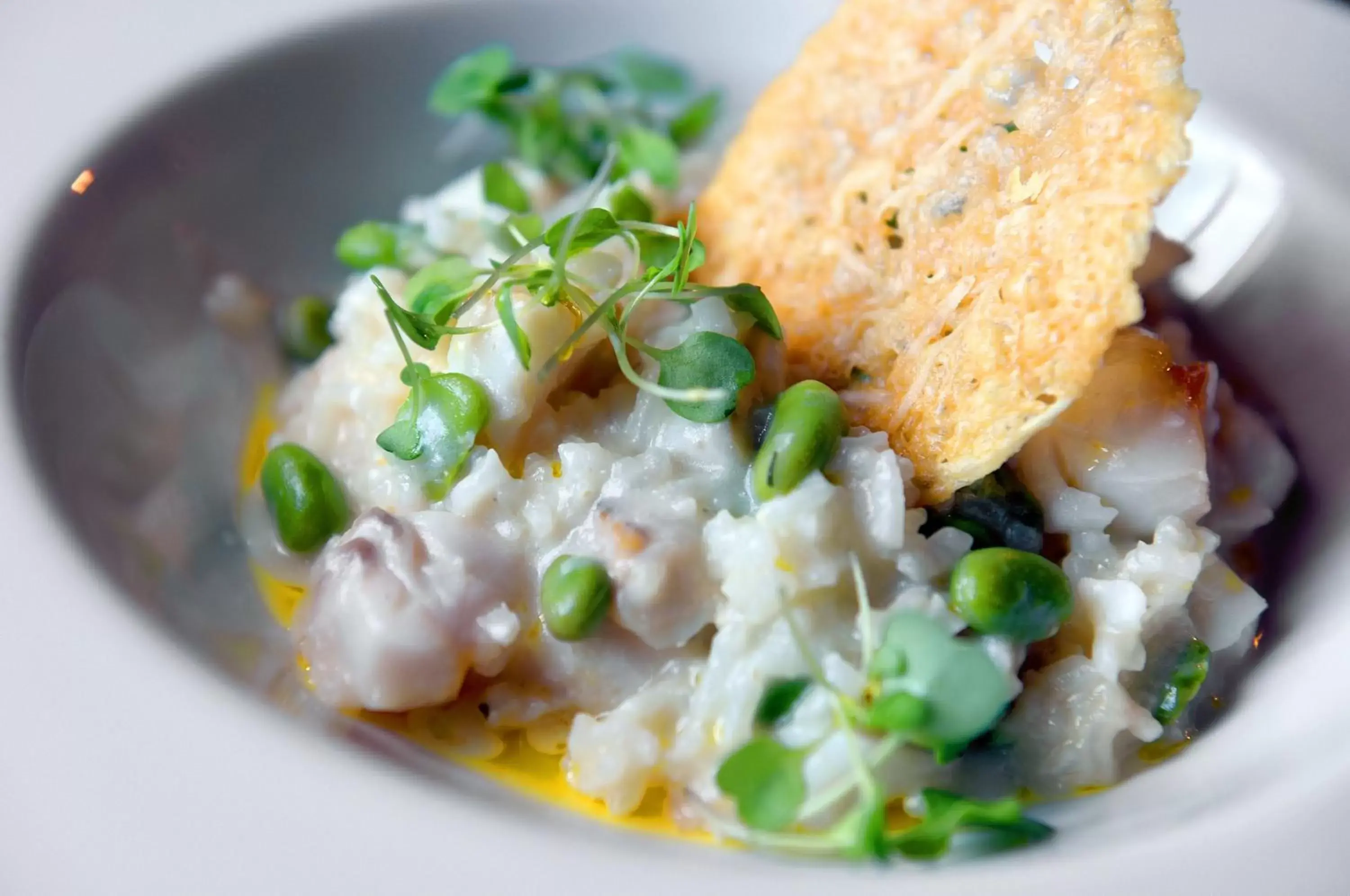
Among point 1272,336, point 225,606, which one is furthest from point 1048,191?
point 225,606

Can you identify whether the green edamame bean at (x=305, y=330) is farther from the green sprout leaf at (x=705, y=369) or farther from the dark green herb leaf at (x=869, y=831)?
the dark green herb leaf at (x=869, y=831)

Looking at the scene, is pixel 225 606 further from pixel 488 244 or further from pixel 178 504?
pixel 488 244

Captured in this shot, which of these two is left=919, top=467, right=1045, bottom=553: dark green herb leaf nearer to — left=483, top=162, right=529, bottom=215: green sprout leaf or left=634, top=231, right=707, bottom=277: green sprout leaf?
left=634, top=231, right=707, bottom=277: green sprout leaf

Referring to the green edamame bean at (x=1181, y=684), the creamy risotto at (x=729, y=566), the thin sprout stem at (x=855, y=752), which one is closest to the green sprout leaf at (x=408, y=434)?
the creamy risotto at (x=729, y=566)

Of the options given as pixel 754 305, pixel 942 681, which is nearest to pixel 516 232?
pixel 754 305

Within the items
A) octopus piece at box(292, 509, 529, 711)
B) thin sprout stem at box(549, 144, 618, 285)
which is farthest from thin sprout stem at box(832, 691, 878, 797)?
thin sprout stem at box(549, 144, 618, 285)
